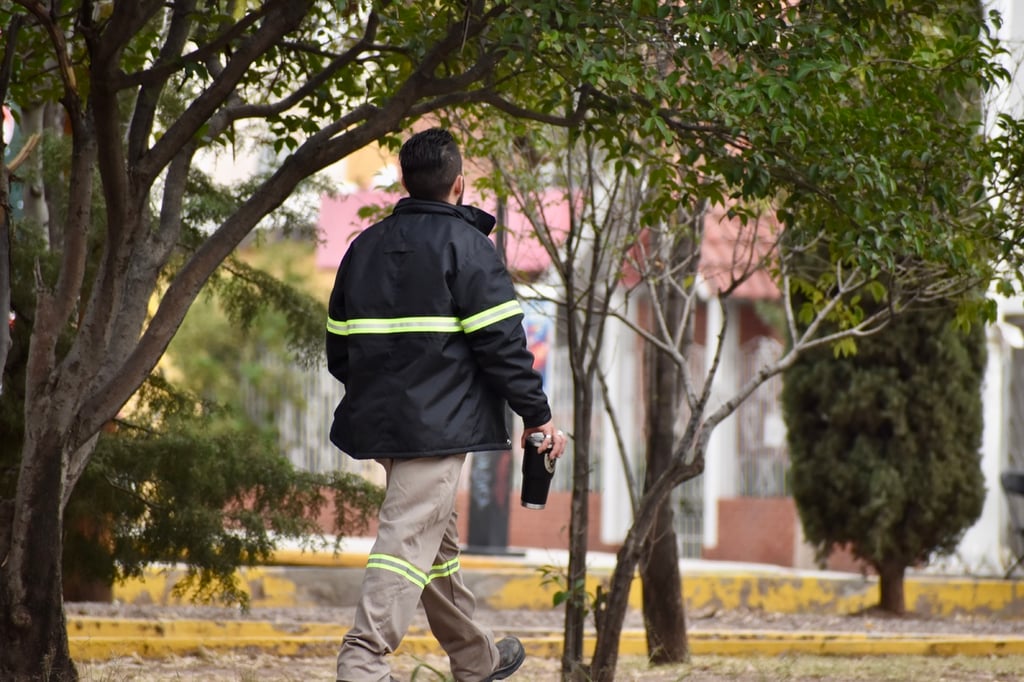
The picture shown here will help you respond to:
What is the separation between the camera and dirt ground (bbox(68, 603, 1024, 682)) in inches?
241

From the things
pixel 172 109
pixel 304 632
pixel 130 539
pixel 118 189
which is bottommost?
pixel 304 632

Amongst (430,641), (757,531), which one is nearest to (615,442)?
(757,531)

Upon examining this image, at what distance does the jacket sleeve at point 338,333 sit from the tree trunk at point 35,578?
1045 mm

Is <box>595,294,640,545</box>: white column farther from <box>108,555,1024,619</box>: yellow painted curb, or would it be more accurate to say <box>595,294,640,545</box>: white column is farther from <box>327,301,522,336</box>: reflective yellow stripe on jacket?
<box>327,301,522,336</box>: reflective yellow stripe on jacket

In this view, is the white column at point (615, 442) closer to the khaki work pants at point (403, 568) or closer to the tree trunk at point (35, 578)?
the tree trunk at point (35, 578)

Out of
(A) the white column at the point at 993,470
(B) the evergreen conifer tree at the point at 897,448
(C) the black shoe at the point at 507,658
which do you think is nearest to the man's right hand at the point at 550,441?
(C) the black shoe at the point at 507,658

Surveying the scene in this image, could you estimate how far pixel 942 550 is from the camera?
34.8ft

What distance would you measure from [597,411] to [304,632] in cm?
806

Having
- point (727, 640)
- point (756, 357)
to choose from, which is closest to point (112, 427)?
point (727, 640)

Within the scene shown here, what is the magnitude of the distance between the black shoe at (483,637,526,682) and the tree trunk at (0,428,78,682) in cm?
149

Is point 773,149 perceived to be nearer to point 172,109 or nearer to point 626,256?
point 626,256

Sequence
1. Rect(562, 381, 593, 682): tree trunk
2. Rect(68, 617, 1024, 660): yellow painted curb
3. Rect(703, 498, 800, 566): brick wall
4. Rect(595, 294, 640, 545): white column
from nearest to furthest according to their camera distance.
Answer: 1. Rect(562, 381, 593, 682): tree trunk
2. Rect(68, 617, 1024, 660): yellow painted curb
3. Rect(703, 498, 800, 566): brick wall
4. Rect(595, 294, 640, 545): white column

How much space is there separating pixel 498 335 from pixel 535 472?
0.44 metres

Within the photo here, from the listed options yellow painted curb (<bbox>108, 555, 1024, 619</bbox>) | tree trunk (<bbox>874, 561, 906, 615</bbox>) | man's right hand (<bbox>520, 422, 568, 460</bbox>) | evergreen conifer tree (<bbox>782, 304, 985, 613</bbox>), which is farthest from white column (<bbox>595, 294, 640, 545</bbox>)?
man's right hand (<bbox>520, 422, 568, 460</bbox>)
